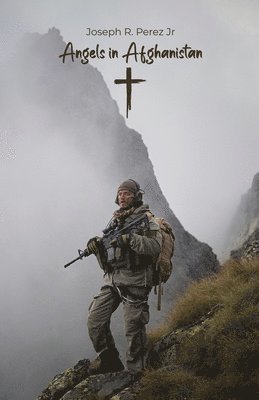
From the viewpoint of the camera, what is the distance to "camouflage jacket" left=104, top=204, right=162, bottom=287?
209 inches

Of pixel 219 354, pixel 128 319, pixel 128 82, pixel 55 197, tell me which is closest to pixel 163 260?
pixel 128 319

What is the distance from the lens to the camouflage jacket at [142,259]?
5.31 m

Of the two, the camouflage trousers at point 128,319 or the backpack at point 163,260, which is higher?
the backpack at point 163,260

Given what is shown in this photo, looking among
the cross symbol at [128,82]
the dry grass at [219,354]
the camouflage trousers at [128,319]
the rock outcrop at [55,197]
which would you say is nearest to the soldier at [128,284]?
the camouflage trousers at [128,319]

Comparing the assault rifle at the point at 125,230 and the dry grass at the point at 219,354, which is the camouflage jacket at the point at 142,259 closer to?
the assault rifle at the point at 125,230

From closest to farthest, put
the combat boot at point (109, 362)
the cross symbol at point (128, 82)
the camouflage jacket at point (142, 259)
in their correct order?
the camouflage jacket at point (142, 259), the combat boot at point (109, 362), the cross symbol at point (128, 82)

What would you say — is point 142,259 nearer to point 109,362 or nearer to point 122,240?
point 122,240

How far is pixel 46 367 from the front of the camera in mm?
53125

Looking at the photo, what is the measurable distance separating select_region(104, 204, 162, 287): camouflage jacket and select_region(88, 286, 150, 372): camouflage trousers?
0.40 ft

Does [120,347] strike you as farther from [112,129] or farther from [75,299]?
[112,129]

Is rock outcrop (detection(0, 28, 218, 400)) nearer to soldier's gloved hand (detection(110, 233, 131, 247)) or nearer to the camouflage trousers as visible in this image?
the camouflage trousers

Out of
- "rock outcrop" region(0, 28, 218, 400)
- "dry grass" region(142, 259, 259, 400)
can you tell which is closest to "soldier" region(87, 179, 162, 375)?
"dry grass" region(142, 259, 259, 400)

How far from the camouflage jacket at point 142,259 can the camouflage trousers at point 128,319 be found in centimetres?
12

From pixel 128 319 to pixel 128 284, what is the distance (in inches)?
19.5
